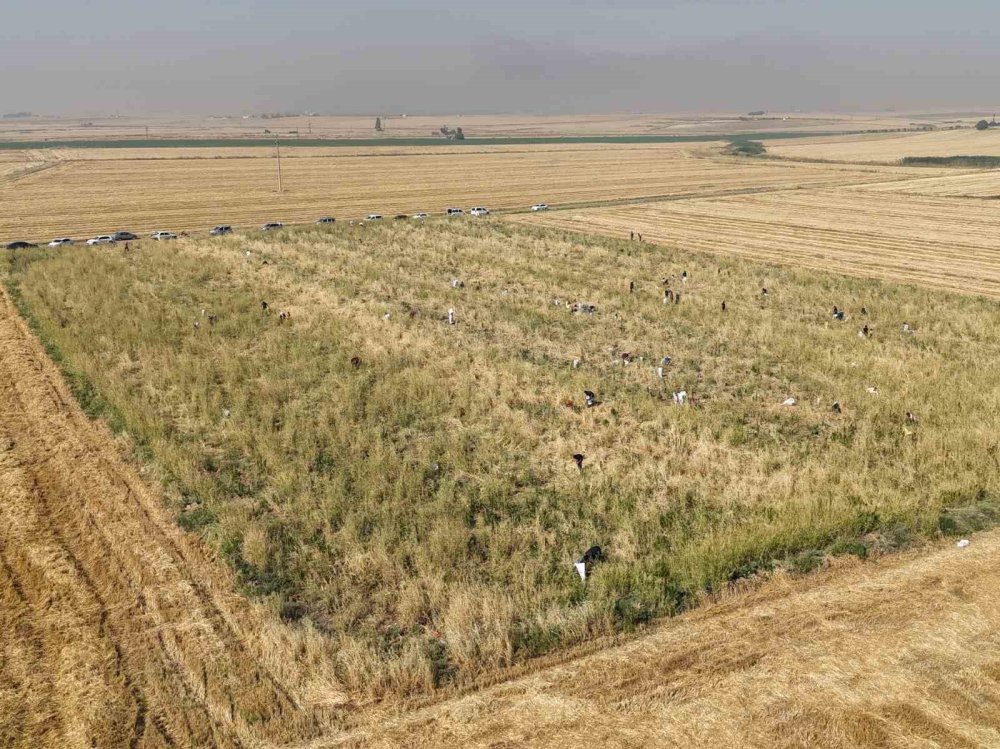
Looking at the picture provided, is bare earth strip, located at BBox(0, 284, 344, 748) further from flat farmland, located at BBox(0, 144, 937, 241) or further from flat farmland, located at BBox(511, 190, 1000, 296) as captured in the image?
flat farmland, located at BBox(0, 144, 937, 241)

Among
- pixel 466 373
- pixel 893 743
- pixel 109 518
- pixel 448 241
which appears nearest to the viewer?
pixel 893 743

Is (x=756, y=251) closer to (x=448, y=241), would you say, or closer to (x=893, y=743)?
(x=448, y=241)

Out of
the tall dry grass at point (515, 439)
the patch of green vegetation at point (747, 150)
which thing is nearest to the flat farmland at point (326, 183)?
the patch of green vegetation at point (747, 150)

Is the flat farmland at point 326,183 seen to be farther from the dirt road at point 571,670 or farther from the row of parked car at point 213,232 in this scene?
the dirt road at point 571,670

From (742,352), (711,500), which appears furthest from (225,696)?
(742,352)

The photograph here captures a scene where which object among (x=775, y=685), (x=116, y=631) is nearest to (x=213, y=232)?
(x=116, y=631)
